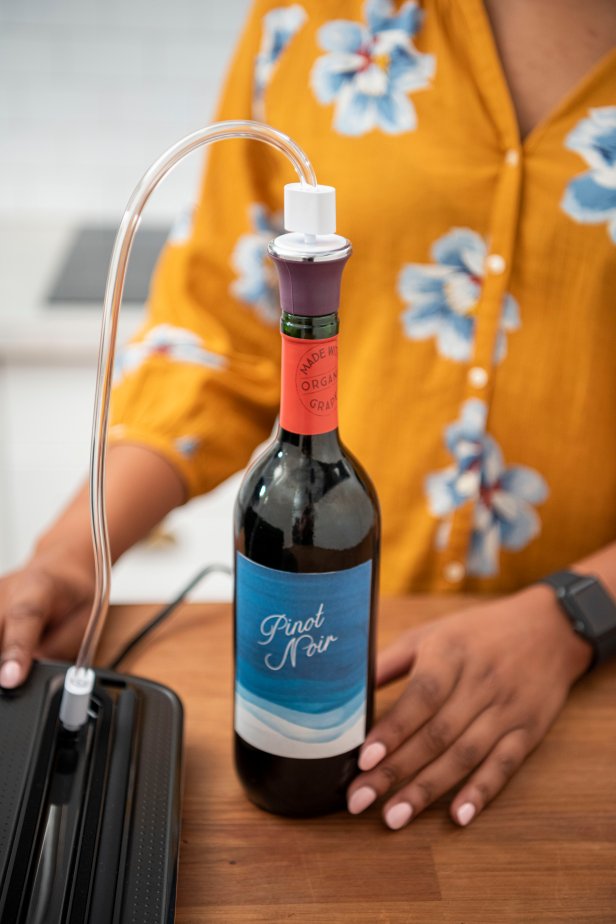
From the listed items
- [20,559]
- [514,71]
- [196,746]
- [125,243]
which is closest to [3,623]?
[196,746]

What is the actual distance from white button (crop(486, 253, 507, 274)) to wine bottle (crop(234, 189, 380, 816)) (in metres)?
0.35

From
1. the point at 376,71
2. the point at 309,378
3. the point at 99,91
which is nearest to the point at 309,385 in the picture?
the point at 309,378

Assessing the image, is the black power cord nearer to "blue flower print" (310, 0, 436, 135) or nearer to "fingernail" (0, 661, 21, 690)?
"fingernail" (0, 661, 21, 690)

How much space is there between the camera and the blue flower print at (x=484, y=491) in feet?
2.91

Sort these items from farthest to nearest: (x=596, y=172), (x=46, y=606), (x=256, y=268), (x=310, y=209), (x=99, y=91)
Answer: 1. (x=99, y=91)
2. (x=256, y=268)
3. (x=596, y=172)
4. (x=46, y=606)
5. (x=310, y=209)

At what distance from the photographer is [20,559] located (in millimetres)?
1946

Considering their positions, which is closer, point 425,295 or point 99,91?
point 425,295

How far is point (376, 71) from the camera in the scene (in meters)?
0.83

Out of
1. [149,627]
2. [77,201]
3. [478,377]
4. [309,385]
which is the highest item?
[309,385]

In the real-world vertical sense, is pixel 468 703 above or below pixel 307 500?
below

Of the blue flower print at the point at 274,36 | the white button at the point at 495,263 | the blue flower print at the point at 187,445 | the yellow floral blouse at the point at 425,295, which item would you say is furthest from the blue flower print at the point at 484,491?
the blue flower print at the point at 274,36

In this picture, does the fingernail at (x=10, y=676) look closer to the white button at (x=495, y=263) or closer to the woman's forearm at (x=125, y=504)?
the woman's forearm at (x=125, y=504)

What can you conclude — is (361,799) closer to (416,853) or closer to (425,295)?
(416,853)

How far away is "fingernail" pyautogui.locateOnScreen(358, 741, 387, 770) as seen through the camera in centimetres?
59
